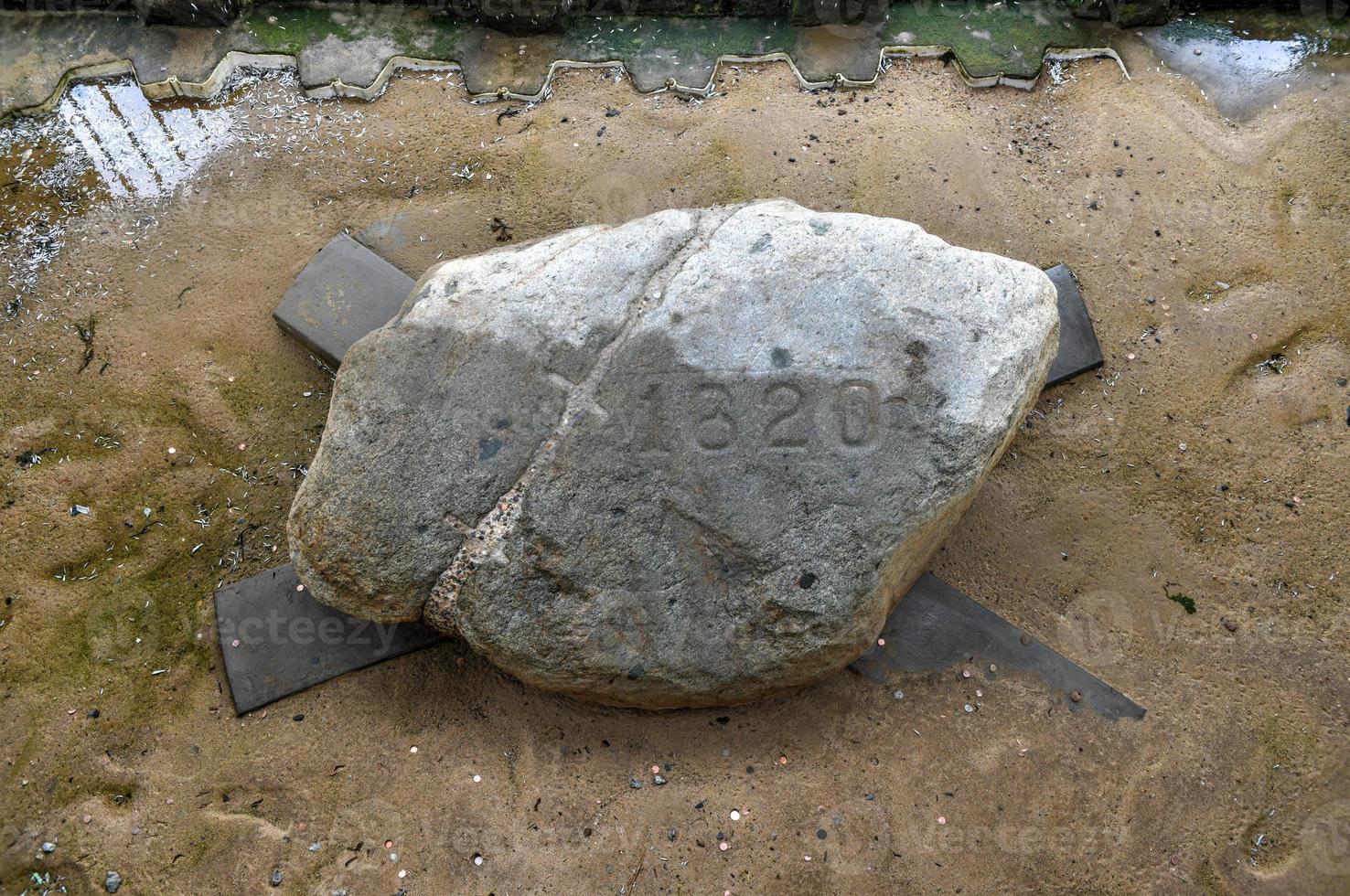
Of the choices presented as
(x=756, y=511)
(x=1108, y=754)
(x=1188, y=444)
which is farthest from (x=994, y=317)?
(x=1108, y=754)

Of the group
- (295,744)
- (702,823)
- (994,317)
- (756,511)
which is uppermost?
(994,317)

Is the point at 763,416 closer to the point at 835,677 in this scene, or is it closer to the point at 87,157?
the point at 835,677

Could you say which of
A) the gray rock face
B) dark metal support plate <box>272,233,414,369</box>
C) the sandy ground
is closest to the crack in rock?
the gray rock face

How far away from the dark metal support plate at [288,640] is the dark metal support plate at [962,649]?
1.73 m

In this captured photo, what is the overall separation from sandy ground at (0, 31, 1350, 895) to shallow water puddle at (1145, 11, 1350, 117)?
5.5 inches

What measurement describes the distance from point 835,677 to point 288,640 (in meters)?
2.11

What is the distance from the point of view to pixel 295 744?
11.2ft

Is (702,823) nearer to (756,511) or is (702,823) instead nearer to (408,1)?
(756,511)

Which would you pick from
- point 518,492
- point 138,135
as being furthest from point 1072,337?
point 138,135

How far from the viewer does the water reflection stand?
4418 mm

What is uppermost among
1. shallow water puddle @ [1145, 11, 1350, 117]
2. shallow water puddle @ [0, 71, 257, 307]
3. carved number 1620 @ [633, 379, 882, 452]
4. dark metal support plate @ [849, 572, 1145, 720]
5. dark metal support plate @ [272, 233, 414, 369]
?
shallow water puddle @ [0, 71, 257, 307]

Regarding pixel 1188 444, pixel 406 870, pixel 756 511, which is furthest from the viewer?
pixel 1188 444

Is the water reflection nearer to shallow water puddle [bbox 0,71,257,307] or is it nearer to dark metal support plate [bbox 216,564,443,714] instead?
shallow water puddle [bbox 0,71,257,307]

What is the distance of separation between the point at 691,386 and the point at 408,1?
10.6ft
